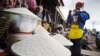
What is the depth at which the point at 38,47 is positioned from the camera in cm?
107

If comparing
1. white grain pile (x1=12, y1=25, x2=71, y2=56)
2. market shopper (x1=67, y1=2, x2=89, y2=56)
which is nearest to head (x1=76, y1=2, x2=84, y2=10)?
market shopper (x1=67, y1=2, x2=89, y2=56)

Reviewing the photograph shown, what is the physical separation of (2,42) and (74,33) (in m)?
1.95

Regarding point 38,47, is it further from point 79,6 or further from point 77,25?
point 79,6

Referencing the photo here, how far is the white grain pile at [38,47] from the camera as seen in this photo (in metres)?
1.03

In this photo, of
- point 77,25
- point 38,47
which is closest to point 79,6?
point 77,25

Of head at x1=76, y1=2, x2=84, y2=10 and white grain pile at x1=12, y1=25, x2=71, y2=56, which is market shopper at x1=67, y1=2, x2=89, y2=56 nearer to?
head at x1=76, y1=2, x2=84, y2=10

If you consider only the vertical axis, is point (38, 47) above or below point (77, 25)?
above

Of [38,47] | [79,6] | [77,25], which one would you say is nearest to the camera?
[38,47]

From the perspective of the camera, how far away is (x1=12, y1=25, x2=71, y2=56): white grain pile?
3.37 feet

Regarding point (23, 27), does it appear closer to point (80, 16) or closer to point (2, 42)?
point (2, 42)

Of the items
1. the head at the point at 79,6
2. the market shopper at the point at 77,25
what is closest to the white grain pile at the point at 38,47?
the market shopper at the point at 77,25

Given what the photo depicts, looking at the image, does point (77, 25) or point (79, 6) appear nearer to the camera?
point (77, 25)

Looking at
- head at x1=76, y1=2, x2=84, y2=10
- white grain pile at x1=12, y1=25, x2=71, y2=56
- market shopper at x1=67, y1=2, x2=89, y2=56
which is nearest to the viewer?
white grain pile at x1=12, y1=25, x2=71, y2=56

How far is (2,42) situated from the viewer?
4.32 ft
